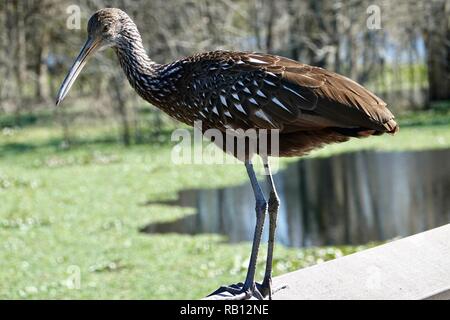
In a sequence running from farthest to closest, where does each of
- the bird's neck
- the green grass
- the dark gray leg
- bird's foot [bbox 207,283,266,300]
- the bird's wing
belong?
the green grass < the bird's neck < the dark gray leg < bird's foot [bbox 207,283,266,300] < the bird's wing

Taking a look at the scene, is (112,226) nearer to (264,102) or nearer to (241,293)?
(241,293)

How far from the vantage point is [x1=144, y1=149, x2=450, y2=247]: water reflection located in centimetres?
943

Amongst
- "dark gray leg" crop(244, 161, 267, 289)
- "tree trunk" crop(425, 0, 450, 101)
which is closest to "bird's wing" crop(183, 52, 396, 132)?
"dark gray leg" crop(244, 161, 267, 289)

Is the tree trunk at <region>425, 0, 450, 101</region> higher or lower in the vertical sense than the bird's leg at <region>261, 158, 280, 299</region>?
higher

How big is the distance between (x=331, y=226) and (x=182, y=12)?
11485 millimetres

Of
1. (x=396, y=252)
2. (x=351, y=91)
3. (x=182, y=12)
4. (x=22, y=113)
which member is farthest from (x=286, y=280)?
(x=22, y=113)

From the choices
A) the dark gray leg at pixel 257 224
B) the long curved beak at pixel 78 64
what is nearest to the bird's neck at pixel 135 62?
the long curved beak at pixel 78 64

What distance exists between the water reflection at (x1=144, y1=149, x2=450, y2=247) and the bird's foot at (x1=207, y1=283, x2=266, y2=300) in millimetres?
5417

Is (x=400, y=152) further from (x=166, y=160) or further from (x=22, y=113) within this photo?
(x=22, y=113)

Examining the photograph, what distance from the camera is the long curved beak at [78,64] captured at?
150 inches

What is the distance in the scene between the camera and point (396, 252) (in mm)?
3189

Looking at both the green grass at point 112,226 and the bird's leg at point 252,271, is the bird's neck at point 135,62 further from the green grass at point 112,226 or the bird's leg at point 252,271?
the green grass at point 112,226

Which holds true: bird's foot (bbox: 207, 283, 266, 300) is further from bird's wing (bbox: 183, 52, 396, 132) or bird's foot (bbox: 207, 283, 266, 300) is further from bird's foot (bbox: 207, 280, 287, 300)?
bird's wing (bbox: 183, 52, 396, 132)

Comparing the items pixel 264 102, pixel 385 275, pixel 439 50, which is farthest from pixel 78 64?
pixel 439 50
